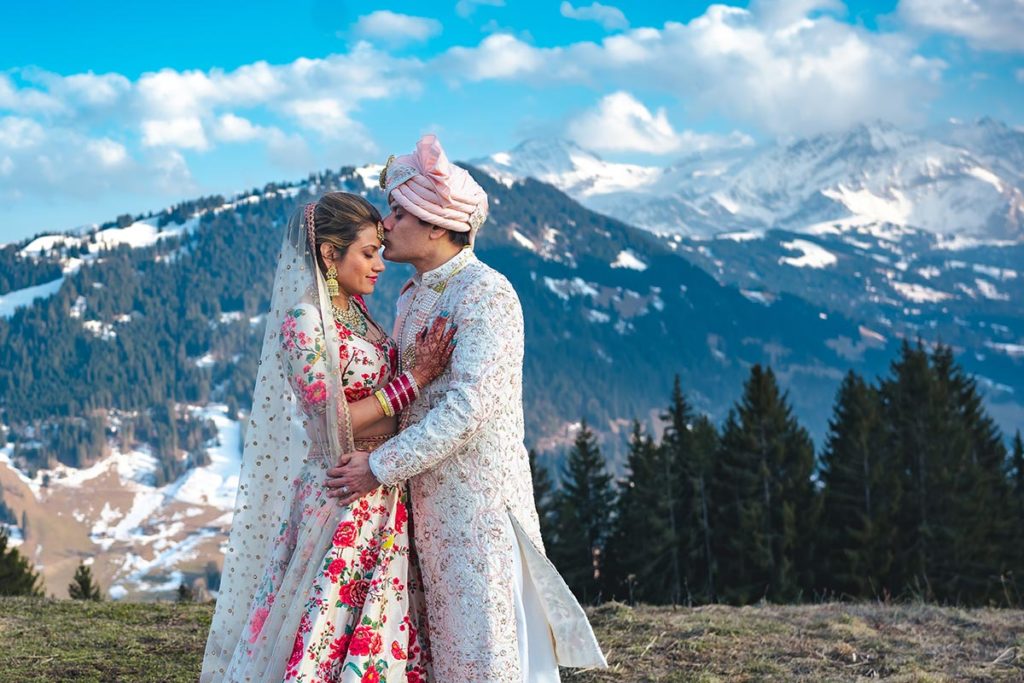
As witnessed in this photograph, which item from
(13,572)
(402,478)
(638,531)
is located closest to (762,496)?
(638,531)

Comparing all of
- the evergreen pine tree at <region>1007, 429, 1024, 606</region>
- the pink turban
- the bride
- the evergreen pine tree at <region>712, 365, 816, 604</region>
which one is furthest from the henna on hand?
the evergreen pine tree at <region>712, 365, 816, 604</region>

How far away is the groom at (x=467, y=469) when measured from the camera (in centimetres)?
510

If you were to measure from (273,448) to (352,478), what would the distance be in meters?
0.70

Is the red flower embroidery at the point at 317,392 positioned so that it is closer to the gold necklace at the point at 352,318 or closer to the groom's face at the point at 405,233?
the gold necklace at the point at 352,318

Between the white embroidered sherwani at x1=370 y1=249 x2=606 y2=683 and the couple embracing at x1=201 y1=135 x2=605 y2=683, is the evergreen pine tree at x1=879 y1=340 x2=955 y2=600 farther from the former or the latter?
the couple embracing at x1=201 y1=135 x2=605 y2=683

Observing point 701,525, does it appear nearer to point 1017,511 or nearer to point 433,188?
point 1017,511

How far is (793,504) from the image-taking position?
5147cm

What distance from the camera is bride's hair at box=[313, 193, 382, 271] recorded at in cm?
531

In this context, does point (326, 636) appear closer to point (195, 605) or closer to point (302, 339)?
point (302, 339)

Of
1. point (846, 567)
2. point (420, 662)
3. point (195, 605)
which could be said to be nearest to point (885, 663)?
point (420, 662)

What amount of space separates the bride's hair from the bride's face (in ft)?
0.09

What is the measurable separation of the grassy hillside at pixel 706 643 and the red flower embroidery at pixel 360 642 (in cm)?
293

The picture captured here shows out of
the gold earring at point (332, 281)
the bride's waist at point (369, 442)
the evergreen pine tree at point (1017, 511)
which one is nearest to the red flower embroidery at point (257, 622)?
the bride's waist at point (369, 442)

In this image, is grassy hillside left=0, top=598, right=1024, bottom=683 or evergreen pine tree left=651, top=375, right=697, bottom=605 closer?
grassy hillside left=0, top=598, right=1024, bottom=683
